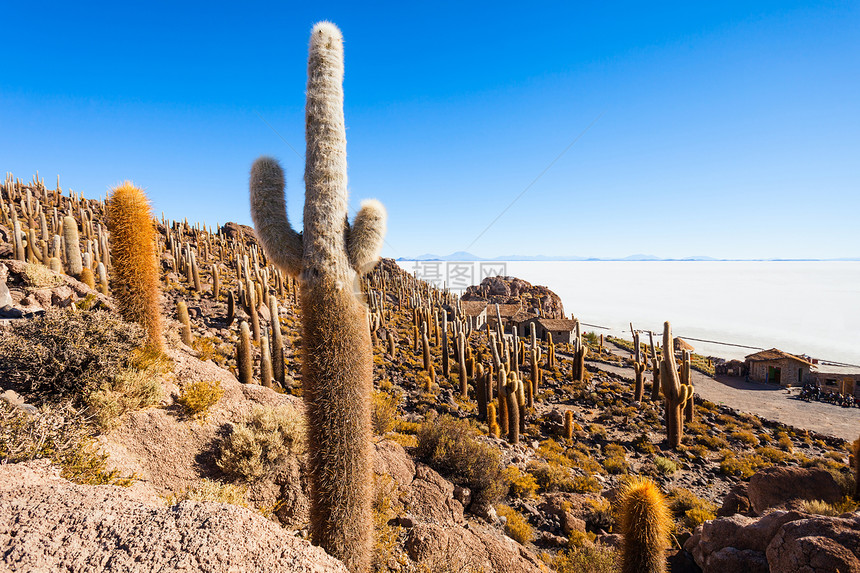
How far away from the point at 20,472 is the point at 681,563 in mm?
10111

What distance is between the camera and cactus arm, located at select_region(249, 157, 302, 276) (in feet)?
13.6

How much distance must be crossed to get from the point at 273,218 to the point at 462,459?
6.68 metres

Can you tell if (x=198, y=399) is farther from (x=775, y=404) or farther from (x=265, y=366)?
(x=775, y=404)

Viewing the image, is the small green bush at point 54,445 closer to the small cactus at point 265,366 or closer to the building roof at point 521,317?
the small cactus at point 265,366

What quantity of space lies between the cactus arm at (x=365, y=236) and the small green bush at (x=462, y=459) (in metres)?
5.76

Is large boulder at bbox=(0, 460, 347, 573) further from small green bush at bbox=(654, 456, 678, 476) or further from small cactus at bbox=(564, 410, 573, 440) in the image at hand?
small green bush at bbox=(654, 456, 678, 476)

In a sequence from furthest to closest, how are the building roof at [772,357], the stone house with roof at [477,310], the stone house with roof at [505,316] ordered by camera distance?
the stone house with roof at [477,310] < the stone house with roof at [505,316] < the building roof at [772,357]

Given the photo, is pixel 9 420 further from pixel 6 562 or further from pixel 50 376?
pixel 6 562

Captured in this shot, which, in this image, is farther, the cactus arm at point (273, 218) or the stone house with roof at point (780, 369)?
the stone house with roof at point (780, 369)

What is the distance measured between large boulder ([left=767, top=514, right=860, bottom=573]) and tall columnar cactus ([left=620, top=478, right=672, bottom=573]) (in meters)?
1.26

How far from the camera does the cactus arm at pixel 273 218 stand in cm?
414

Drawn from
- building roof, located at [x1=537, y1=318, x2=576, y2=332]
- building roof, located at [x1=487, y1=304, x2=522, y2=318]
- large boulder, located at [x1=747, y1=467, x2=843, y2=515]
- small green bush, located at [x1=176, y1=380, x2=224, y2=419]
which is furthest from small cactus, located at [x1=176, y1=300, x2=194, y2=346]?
building roof, located at [x1=487, y1=304, x2=522, y2=318]

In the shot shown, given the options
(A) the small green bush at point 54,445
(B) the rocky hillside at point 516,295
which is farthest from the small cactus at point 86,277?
(B) the rocky hillside at point 516,295

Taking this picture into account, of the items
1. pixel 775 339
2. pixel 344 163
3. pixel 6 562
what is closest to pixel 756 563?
pixel 344 163
